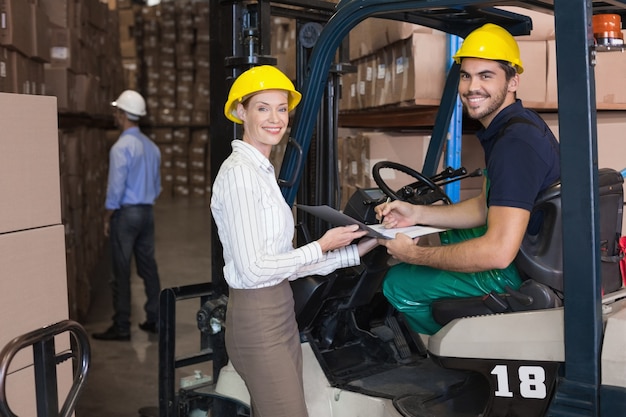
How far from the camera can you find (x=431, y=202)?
3199mm

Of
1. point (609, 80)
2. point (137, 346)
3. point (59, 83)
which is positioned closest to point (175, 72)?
point (59, 83)

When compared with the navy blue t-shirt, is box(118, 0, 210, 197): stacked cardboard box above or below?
above

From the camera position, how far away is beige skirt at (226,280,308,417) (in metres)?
2.54

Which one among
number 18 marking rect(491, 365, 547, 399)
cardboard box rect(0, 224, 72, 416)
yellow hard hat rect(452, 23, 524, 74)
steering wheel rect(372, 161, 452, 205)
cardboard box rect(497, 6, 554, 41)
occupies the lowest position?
number 18 marking rect(491, 365, 547, 399)

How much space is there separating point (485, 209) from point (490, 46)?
2.35 feet

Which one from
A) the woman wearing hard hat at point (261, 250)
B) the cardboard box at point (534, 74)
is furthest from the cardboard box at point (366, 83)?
the woman wearing hard hat at point (261, 250)

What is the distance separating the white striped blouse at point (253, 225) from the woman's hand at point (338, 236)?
4 cm

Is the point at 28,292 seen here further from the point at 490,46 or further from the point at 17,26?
the point at 17,26

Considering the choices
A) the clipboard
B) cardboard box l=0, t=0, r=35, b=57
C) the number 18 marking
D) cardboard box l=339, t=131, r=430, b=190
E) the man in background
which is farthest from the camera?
the man in background

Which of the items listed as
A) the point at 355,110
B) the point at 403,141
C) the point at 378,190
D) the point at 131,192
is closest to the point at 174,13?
the point at 131,192

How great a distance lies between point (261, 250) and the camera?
8.05 ft

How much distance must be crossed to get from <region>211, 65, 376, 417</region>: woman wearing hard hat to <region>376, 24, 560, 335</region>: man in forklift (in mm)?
358

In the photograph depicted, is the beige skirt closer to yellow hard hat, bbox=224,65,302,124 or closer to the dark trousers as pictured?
yellow hard hat, bbox=224,65,302,124

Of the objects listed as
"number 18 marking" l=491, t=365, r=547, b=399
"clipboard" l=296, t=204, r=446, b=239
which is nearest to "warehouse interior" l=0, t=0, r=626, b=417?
"clipboard" l=296, t=204, r=446, b=239
